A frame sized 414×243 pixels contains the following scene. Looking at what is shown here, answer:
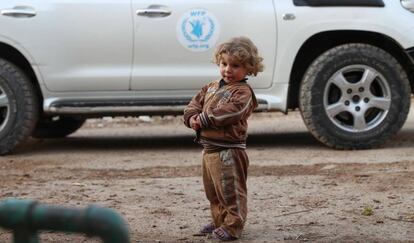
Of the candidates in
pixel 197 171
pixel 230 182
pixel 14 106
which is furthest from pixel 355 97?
pixel 230 182

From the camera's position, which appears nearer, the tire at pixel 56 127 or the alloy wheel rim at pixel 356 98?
the alloy wheel rim at pixel 356 98

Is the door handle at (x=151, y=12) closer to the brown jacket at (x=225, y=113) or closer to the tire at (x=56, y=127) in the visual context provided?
the tire at (x=56, y=127)

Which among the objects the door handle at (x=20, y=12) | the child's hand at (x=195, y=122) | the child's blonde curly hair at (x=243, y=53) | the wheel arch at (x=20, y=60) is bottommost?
the child's hand at (x=195, y=122)

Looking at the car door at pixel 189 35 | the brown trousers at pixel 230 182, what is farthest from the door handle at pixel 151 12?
the brown trousers at pixel 230 182

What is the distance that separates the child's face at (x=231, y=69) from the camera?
12.3ft

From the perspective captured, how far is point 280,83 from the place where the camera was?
6598 millimetres

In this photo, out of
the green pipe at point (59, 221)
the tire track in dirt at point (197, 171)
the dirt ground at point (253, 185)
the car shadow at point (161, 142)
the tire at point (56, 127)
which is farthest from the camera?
the tire at point (56, 127)

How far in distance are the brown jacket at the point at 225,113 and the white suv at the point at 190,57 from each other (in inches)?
102

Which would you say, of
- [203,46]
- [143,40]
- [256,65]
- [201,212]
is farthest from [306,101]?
[256,65]

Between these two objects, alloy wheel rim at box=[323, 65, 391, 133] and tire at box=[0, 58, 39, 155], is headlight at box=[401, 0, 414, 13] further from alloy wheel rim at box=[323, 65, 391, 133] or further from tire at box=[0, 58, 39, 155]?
tire at box=[0, 58, 39, 155]

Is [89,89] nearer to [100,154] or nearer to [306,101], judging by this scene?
[100,154]

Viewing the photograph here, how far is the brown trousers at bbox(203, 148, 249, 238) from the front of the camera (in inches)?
150

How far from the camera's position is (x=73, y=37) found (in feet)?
21.3

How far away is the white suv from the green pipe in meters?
4.98
